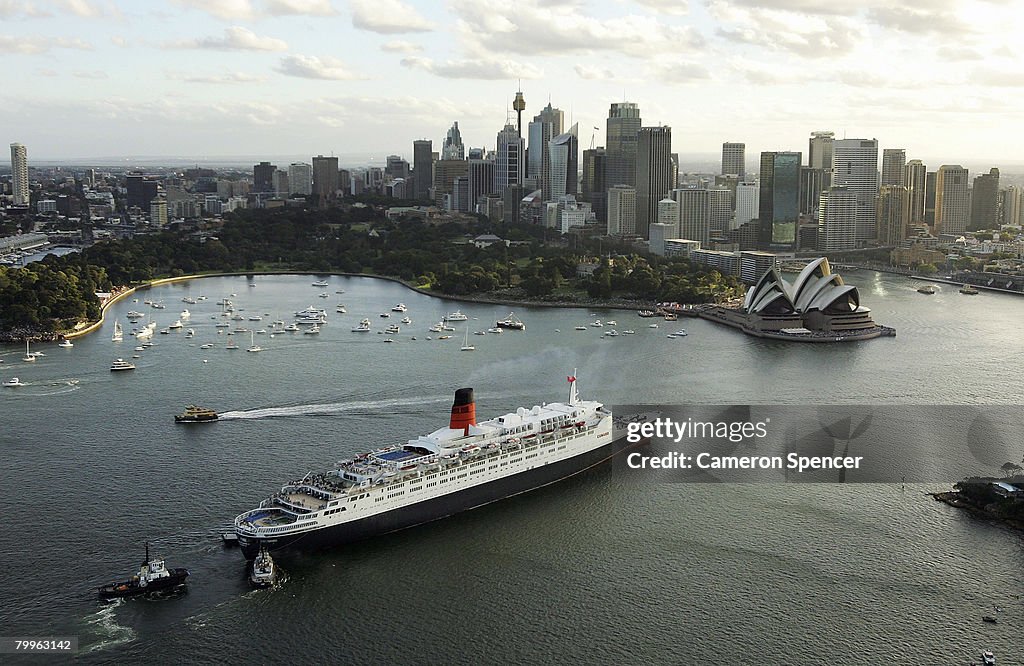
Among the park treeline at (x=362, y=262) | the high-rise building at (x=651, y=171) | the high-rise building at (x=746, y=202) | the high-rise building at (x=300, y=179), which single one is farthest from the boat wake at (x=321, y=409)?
the high-rise building at (x=300, y=179)

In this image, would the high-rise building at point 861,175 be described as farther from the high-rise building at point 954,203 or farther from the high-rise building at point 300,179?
the high-rise building at point 300,179

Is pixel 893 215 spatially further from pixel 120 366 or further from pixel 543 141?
pixel 120 366

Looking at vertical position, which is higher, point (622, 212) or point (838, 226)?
point (622, 212)

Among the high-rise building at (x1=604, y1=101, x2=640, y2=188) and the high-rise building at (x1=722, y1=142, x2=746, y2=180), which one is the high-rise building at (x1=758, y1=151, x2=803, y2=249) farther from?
the high-rise building at (x1=722, y1=142, x2=746, y2=180)

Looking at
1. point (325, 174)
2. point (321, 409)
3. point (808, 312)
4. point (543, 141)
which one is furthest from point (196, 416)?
point (325, 174)

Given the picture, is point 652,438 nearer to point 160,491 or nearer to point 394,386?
point 394,386
